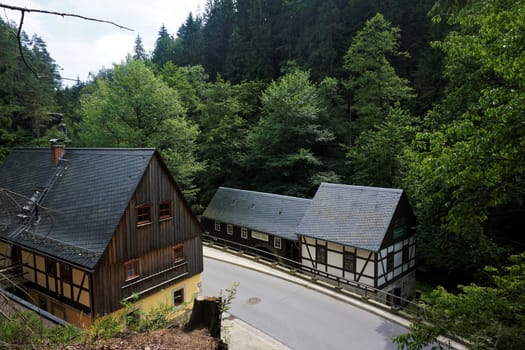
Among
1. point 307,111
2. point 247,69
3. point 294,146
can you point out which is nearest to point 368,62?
point 307,111

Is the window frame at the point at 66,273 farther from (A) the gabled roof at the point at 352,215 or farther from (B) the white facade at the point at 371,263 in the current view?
(B) the white facade at the point at 371,263

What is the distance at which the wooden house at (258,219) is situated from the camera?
70.1 ft

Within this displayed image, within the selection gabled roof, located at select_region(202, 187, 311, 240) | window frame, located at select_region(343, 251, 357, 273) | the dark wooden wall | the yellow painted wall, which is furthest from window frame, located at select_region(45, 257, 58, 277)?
window frame, located at select_region(343, 251, 357, 273)

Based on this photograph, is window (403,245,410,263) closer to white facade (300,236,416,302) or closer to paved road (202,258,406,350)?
white facade (300,236,416,302)

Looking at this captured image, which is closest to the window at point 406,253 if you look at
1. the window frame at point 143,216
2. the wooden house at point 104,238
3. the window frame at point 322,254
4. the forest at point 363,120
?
the forest at point 363,120

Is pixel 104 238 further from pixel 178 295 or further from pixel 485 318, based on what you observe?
pixel 485 318

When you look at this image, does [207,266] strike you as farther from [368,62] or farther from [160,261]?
[368,62]

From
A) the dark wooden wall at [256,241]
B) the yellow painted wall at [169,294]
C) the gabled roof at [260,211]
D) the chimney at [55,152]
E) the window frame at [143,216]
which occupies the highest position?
the chimney at [55,152]

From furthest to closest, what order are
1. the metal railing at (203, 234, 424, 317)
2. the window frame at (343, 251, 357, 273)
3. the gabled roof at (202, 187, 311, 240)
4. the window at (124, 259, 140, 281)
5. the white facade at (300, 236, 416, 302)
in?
the gabled roof at (202, 187, 311, 240)
the window frame at (343, 251, 357, 273)
the white facade at (300, 236, 416, 302)
the metal railing at (203, 234, 424, 317)
the window at (124, 259, 140, 281)

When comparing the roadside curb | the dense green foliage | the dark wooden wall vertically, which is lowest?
the roadside curb

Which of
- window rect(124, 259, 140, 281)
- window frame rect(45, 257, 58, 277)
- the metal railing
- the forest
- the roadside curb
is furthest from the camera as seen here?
the metal railing

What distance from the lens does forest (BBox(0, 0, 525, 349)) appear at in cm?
654

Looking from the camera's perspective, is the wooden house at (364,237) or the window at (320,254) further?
the window at (320,254)

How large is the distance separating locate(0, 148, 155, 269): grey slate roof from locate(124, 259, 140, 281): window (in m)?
1.28
